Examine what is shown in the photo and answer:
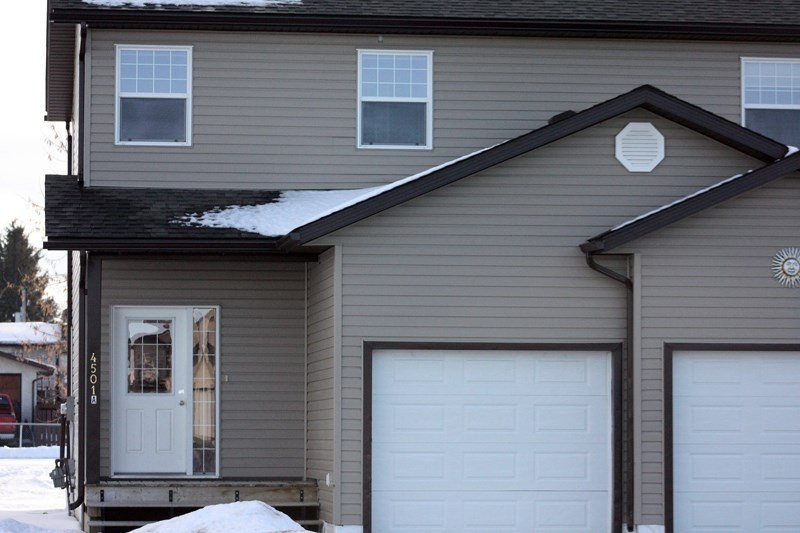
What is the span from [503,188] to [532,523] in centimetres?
356

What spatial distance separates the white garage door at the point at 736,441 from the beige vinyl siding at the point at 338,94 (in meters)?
4.09

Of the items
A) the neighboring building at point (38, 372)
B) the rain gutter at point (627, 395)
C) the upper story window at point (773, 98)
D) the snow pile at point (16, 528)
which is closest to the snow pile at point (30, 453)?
the neighboring building at point (38, 372)

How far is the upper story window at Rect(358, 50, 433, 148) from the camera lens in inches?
647

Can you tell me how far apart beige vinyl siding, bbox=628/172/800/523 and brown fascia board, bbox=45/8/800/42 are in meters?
3.26

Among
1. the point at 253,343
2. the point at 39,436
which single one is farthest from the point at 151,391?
the point at 39,436

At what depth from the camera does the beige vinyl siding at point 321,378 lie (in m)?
14.0

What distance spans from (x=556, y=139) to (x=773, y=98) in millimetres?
4357

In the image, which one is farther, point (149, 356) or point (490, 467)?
point (149, 356)

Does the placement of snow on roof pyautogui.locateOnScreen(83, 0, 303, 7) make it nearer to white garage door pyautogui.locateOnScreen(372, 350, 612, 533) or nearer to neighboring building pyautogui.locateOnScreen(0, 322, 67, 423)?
white garage door pyautogui.locateOnScreen(372, 350, 612, 533)

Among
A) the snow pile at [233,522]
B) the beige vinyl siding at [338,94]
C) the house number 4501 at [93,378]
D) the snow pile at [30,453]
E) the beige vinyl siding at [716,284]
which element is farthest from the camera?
the snow pile at [30,453]

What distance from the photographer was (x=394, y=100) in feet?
54.0

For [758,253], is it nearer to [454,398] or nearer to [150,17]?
[454,398]

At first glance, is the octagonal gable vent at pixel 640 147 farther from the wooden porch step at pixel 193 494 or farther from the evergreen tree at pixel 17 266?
the evergreen tree at pixel 17 266

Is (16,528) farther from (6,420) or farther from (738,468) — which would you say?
(6,420)
